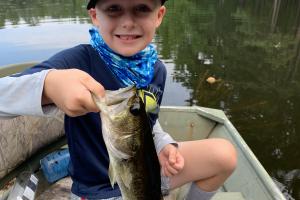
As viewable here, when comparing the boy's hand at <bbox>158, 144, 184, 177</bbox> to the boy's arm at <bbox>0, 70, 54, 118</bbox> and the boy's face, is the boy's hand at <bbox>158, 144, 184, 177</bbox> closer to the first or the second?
the boy's face

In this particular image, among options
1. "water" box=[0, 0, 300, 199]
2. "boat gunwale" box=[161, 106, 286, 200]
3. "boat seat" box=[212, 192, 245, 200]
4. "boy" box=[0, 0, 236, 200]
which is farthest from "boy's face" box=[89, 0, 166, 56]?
"water" box=[0, 0, 300, 199]

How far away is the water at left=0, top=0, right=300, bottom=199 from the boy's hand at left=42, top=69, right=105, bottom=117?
5.26m

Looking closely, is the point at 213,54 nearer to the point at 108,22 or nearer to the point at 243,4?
the point at 108,22

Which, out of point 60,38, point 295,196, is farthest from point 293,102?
point 60,38

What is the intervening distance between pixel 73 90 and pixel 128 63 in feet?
3.40

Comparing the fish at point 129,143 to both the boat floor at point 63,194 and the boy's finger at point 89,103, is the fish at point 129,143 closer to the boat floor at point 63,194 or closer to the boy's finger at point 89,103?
the boy's finger at point 89,103

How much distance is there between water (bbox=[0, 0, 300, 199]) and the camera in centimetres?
767

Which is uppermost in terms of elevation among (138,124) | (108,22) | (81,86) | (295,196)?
(108,22)

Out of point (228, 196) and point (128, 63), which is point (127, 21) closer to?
point (128, 63)

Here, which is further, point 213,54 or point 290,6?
point 290,6

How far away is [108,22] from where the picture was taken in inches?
87.8

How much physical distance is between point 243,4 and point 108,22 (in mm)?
32515

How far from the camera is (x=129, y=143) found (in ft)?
5.15

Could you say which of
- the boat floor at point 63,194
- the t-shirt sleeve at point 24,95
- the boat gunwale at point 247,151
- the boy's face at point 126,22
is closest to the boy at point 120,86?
the boy's face at point 126,22
